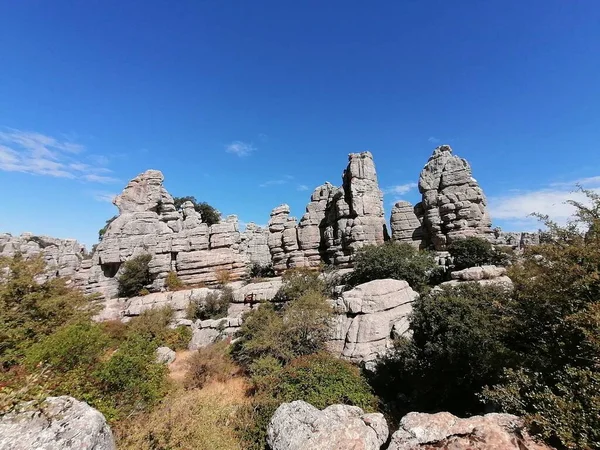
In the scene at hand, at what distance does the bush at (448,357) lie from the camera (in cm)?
691

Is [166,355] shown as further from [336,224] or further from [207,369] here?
[336,224]

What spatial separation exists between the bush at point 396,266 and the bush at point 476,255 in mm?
1445

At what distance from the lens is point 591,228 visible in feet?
16.3

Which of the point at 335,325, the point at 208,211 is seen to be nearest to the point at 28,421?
the point at 335,325

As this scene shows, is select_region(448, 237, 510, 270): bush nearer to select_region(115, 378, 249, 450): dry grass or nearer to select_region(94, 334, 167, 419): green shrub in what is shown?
select_region(115, 378, 249, 450): dry grass

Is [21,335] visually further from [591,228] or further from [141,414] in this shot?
[591,228]

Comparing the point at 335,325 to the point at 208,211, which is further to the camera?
the point at 208,211

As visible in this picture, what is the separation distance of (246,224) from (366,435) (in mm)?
34054

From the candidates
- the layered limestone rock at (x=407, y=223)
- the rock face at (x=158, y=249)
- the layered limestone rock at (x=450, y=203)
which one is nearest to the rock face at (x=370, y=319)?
the layered limestone rock at (x=450, y=203)

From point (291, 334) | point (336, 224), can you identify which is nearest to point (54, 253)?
point (336, 224)

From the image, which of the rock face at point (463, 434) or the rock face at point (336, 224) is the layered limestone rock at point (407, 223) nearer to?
the rock face at point (336, 224)

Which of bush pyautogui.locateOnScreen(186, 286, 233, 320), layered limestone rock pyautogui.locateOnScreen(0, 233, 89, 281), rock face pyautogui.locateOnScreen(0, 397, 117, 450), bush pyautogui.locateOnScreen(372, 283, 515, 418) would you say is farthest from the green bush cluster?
layered limestone rock pyautogui.locateOnScreen(0, 233, 89, 281)

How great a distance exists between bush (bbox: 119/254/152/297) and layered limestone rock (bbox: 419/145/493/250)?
23495 millimetres

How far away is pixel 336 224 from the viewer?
77.7 ft
